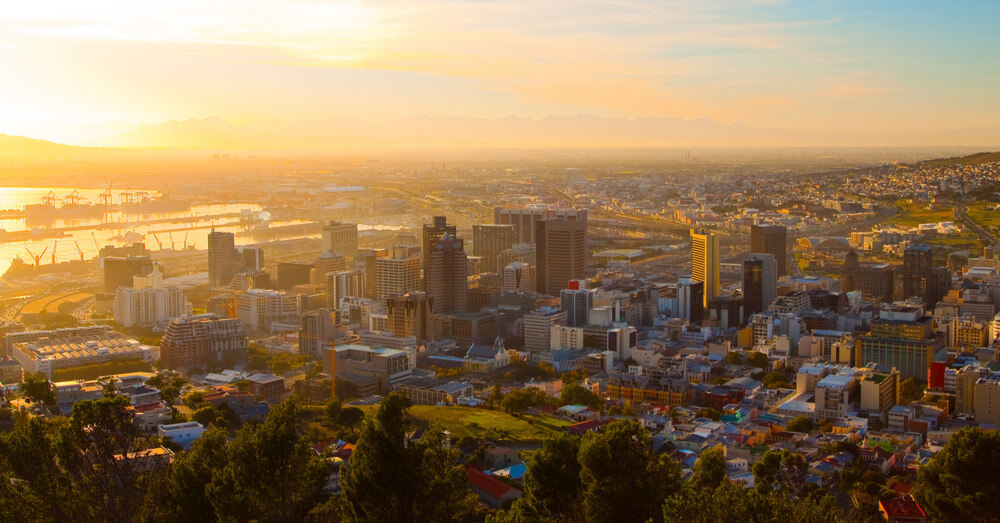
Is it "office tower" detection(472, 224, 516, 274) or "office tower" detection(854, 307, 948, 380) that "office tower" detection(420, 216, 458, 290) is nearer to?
"office tower" detection(472, 224, 516, 274)

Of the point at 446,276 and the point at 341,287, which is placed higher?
the point at 446,276

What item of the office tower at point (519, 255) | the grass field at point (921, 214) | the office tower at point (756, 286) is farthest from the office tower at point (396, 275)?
the grass field at point (921, 214)

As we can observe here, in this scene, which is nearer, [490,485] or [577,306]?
[490,485]

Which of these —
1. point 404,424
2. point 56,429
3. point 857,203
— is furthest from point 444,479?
point 857,203

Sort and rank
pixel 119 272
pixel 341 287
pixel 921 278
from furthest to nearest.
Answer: pixel 119 272, pixel 341 287, pixel 921 278

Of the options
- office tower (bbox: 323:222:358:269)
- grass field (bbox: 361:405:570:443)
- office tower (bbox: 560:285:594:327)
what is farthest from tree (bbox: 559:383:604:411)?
office tower (bbox: 323:222:358:269)

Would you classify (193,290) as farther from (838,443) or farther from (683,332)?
(838,443)

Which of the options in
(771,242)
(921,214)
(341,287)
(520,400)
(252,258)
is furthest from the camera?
(921,214)

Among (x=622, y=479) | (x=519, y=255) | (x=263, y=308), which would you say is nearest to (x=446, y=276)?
(x=263, y=308)

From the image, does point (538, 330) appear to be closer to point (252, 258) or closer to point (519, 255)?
point (519, 255)
